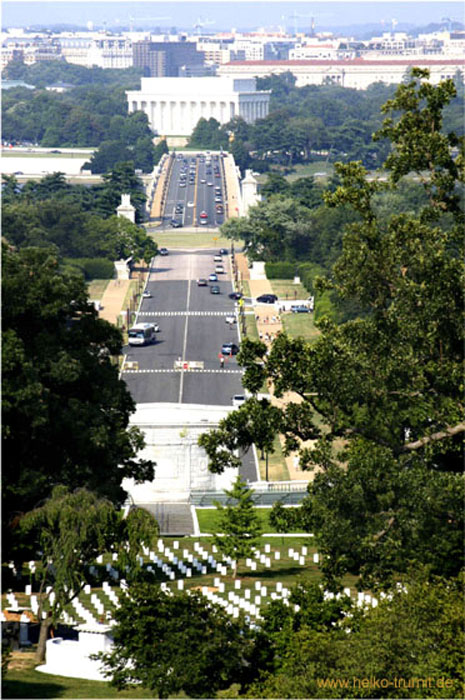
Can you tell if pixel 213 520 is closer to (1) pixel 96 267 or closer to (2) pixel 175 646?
(2) pixel 175 646

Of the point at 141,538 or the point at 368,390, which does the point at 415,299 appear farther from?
the point at 141,538

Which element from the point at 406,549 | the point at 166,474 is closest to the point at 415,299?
the point at 406,549

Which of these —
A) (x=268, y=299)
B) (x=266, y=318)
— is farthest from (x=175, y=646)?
Result: (x=268, y=299)

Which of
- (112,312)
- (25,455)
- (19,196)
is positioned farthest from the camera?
(19,196)

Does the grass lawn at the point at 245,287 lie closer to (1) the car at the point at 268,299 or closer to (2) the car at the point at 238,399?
(1) the car at the point at 268,299

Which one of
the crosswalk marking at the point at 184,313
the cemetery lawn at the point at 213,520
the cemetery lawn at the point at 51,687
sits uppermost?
the cemetery lawn at the point at 51,687

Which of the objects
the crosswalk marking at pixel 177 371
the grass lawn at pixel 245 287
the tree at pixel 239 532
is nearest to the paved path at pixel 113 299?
the grass lawn at pixel 245 287
